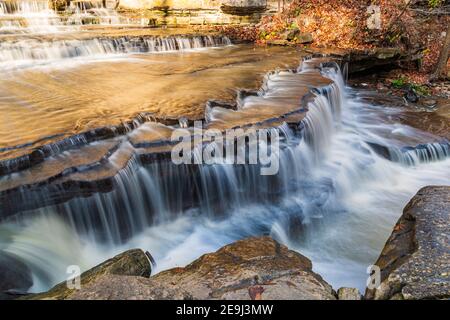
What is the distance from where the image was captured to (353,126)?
8594 mm

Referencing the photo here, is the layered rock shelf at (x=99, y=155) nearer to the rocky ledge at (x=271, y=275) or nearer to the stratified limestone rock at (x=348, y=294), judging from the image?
the rocky ledge at (x=271, y=275)

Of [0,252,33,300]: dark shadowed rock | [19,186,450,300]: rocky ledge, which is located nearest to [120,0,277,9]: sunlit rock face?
[19,186,450,300]: rocky ledge

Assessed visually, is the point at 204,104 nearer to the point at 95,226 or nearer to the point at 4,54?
the point at 95,226

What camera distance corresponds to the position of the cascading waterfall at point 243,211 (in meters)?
4.04

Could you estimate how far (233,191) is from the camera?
17.1 ft

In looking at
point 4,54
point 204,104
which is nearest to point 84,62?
point 4,54

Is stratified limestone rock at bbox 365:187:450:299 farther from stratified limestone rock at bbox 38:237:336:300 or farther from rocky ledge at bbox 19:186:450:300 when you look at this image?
stratified limestone rock at bbox 38:237:336:300

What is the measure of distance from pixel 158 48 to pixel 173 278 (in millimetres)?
9649

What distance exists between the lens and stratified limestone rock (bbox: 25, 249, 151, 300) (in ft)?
9.42

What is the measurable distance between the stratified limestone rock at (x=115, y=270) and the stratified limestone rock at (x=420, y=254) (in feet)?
6.58

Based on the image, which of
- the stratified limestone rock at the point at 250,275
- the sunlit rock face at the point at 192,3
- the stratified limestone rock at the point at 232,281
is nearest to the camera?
the stratified limestone rock at the point at 232,281

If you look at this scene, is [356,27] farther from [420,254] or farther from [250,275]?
[250,275]

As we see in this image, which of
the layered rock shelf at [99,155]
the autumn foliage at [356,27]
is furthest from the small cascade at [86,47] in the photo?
the layered rock shelf at [99,155]

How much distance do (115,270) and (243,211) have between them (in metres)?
2.52
